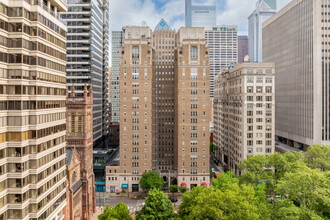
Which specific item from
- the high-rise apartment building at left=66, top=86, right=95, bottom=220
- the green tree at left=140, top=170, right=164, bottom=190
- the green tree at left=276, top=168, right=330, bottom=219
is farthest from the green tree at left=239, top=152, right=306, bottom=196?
the high-rise apartment building at left=66, top=86, right=95, bottom=220

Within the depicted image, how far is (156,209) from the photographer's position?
59906 millimetres

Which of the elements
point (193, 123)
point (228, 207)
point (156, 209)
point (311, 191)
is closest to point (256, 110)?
point (193, 123)

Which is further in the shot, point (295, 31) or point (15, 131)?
point (295, 31)

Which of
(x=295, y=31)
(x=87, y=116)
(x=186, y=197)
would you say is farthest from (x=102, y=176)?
(x=295, y=31)

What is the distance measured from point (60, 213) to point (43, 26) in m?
33.7

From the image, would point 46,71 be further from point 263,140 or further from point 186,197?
point 263,140

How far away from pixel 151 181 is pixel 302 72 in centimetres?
9183

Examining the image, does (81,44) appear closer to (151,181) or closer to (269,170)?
(151,181)

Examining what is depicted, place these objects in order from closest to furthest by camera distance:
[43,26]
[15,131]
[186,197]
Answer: [15,131] → [43,26] → [186,197]

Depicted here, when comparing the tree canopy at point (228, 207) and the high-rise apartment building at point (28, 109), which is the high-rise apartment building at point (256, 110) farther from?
the high-rise apartment building at point (28, 109)

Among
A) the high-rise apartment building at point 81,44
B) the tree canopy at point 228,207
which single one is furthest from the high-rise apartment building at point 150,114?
the tree canopy at point 228,207

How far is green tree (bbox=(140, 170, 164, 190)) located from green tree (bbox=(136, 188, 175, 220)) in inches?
1390

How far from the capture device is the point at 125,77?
106 meters

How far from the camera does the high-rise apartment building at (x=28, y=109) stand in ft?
123
